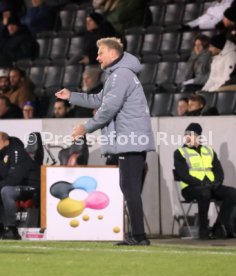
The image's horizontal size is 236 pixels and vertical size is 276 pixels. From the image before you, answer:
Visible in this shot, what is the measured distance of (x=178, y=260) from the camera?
10422mm

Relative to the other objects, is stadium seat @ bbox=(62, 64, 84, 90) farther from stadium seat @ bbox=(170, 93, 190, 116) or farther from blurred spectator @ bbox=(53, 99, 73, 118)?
stadium seat @ bbox=(170, 93, 190, 116)

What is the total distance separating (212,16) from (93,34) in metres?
2.21

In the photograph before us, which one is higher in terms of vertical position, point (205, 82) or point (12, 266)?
point (205, 82)

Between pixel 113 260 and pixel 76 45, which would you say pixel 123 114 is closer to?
pixel 113 260

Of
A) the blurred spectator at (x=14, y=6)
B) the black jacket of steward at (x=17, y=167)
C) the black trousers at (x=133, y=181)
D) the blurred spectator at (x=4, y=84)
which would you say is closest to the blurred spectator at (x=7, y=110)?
the blurred spectator at (x=4, y=84)

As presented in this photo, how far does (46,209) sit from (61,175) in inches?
16.7

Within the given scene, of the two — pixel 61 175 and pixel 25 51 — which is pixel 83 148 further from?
pixel 25 51

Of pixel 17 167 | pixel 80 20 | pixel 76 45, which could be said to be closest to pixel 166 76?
pixel 76 45

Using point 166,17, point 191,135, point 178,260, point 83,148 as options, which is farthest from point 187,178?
point 166,17

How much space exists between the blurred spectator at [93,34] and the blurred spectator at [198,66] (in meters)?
1.90

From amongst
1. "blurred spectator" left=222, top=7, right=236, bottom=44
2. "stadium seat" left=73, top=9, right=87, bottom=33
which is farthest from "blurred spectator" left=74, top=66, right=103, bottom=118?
"stadium seat" left=73, top=9, right=87, bottom=33

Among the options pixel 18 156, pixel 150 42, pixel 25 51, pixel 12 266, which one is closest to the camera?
pixel 12 266

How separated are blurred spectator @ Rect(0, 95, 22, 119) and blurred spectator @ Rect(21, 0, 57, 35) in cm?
375

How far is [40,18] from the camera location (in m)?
21.1
